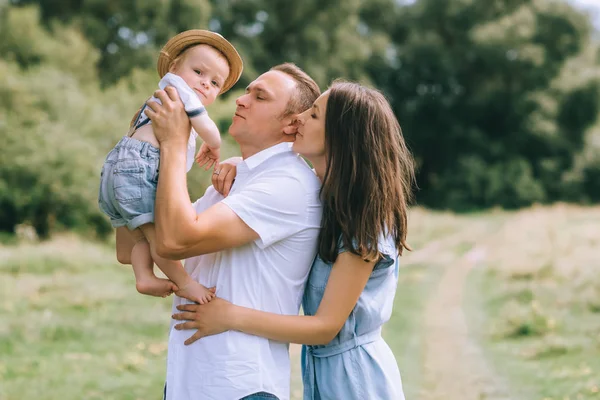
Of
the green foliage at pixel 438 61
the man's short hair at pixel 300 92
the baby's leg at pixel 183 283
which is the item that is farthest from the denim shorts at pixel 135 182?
the green foliage at pixel 438 61

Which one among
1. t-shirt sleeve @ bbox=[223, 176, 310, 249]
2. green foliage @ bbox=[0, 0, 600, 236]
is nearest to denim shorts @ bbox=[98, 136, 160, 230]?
t-shirt sleeve @ bbox=[223, 176, 310, 249]

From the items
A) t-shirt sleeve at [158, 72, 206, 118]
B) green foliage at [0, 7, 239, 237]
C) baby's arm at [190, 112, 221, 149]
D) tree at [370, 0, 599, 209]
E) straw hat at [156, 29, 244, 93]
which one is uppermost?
tree at [370, 0, 599, 209]

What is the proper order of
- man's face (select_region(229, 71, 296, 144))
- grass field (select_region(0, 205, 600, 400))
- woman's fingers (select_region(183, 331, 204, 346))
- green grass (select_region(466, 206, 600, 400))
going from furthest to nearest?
1. green grass (select_region(466, 206, 600, 400))
2. grass field (select_region(0, 205, 600, 400))
3. man's face (select_region(229, 71, 296, 144))
4. woman's fingers (select_region(183, 331, 204, 346))

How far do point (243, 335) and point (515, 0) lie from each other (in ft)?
121

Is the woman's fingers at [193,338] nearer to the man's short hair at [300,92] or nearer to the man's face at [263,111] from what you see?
the man's face at [263,111]

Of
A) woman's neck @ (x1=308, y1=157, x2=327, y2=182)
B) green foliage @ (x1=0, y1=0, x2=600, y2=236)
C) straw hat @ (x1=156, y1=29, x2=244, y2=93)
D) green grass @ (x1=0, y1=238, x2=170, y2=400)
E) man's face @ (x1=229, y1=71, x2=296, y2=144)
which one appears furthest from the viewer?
green foliage @ (x1=0, y1=0, x2=600, y2=236)

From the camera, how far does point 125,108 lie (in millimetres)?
18828

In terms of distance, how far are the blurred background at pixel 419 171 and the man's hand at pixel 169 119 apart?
3987 mm

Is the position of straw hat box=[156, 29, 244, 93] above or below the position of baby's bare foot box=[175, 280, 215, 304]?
above

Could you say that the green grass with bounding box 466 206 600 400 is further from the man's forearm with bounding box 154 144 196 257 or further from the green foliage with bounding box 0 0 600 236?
the green foliage with bounding box 0 0 600 236

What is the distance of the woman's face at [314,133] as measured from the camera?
2.49 m

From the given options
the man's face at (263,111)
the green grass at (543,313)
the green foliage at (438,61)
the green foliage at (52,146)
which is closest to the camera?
the man's face at (263,111)

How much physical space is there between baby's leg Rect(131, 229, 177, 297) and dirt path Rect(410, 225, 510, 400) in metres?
4.39

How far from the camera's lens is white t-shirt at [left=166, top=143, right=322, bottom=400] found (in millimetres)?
2246
